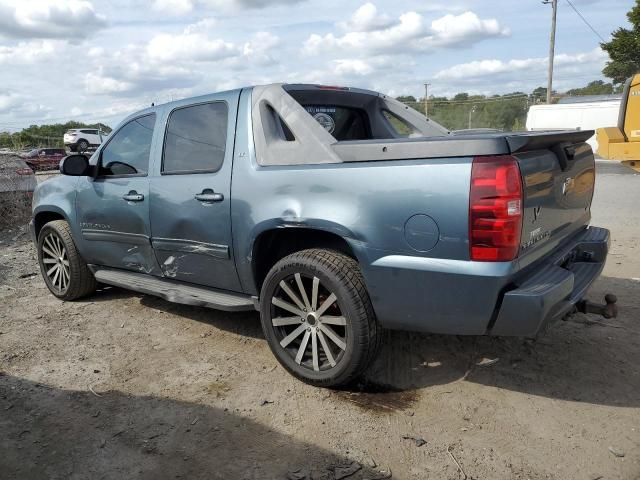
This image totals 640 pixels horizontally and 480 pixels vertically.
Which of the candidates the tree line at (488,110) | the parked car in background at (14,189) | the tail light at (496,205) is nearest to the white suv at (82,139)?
the tree line at (488,110)

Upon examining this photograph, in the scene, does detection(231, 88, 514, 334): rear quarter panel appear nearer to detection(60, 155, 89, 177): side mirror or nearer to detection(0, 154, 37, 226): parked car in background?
detection(60, 155, 89, 177): side mirror

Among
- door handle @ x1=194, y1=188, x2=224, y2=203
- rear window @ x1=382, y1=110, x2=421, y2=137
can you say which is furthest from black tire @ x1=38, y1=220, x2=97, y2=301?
rear window @ x1=382, y1=110, x2=421, y2=137

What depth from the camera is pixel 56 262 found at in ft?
17.3

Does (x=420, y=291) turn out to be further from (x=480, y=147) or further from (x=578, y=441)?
(x=578, y=441)

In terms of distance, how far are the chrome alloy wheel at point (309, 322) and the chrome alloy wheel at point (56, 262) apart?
8.92ft

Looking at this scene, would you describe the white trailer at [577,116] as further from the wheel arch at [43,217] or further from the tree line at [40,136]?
the tree line at [40,136]

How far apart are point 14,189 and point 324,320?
8436 millimetres

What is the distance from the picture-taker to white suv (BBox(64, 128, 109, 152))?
35219 mm

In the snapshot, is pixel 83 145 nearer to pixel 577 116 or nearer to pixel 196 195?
pixel 577 116

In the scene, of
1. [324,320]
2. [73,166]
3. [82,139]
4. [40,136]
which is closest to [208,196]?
[324,320]

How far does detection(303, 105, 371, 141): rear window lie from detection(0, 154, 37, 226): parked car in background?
739 cm

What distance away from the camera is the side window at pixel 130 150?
4.32 metres

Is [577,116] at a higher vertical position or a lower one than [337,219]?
higher

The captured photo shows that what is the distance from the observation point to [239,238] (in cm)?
351
